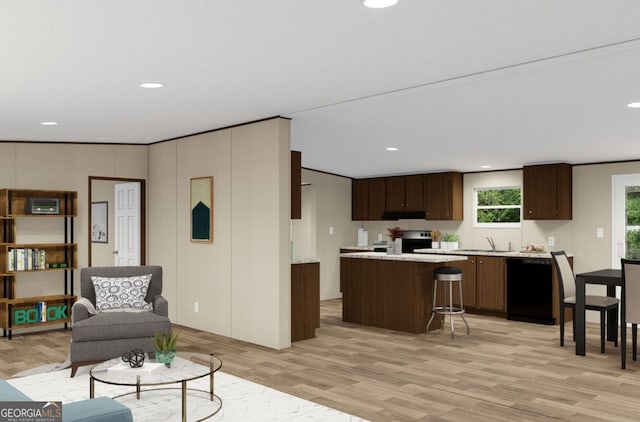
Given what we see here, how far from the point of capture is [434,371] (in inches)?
194

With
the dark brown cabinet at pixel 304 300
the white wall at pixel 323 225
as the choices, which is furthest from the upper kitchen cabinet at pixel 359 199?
the dark brown cabinet at pixel 304 300

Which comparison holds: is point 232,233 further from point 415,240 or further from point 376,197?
point 376,197

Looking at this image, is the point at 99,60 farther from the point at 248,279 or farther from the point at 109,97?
the point at 248,279

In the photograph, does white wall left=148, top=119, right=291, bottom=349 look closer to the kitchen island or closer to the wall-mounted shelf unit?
the wall-mounted shelf unit

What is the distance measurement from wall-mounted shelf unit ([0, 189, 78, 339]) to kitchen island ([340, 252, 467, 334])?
11.4 ft

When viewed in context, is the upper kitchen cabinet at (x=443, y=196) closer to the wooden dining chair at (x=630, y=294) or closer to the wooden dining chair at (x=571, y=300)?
the wooden dining chair at (x=571, y=300)

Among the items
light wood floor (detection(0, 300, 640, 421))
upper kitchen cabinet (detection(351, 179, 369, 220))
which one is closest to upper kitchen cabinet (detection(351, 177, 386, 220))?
upper kitchen cabinet (detection(351, 179, 369, 220))

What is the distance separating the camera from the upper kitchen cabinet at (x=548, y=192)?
7766 millimetres

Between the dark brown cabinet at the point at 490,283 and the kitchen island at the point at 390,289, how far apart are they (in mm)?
970

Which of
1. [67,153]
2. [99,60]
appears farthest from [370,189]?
[99,60]

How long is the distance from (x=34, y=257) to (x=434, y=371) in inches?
188

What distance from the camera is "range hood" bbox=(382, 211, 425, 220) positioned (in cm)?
928

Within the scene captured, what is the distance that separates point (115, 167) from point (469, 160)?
485 cm

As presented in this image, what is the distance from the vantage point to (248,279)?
6.12 m
